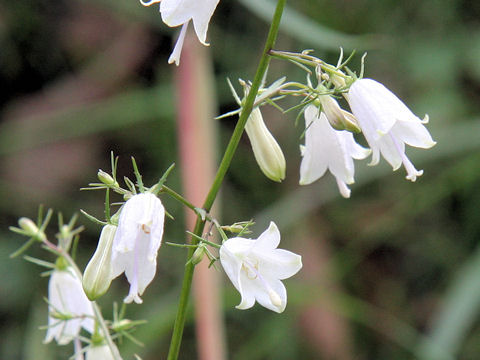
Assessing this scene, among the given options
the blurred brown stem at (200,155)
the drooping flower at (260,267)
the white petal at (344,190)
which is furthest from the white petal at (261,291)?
the blurred brown stem at (200,155)

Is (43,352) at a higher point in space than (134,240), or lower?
lower

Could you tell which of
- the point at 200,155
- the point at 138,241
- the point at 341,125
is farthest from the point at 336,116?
the point at 200,155

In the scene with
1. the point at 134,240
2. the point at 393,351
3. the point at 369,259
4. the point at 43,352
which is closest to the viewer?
the point at 134,240

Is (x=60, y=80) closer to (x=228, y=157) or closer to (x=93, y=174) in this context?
(x=93, y=174)

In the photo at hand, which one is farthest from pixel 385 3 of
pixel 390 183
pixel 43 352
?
pixel 43 352

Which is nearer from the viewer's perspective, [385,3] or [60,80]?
[385,3]

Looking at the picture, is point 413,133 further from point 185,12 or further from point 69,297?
point 69,297
